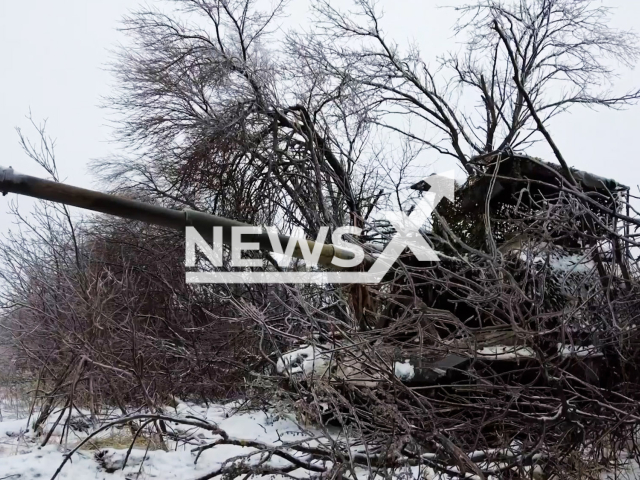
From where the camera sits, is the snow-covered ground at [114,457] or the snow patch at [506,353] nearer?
the snow patch at [506,353]

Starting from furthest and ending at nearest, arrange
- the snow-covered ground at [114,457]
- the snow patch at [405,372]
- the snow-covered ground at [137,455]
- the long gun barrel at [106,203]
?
1. the snow-covered ground at [114,457]
2. the snow-covered ground at [137,455]
3. the snow patch at [405,372]
4. the long gun barrel at [106,203]

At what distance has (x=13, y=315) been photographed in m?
9.35

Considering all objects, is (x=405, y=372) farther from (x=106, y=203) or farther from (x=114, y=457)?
(x=106, y=203)

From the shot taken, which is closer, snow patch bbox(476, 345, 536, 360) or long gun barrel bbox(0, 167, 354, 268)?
long gun barrel bbox(0, 167, 354, 268)

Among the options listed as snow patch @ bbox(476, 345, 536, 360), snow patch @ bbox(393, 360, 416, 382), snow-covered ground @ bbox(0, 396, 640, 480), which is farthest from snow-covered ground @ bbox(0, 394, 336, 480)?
snow patch @ bbox(476, 345, 536, 360)

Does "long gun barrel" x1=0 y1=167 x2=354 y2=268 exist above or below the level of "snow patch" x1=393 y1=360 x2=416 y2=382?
above

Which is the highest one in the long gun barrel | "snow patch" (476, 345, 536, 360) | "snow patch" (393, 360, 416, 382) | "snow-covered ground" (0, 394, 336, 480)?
the long gun barrel

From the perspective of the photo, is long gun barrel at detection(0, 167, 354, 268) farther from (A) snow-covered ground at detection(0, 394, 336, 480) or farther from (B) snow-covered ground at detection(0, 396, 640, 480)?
(A) snow-covered ground at detection(0, 394, 336, 480)

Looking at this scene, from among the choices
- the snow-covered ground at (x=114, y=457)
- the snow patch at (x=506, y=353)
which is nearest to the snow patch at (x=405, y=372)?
the snow patch at (x=506, y=353)

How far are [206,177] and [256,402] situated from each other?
5390mm

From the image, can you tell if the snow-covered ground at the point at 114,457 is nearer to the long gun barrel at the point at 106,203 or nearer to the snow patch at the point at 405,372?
A: the snow patch at the point at 405,372

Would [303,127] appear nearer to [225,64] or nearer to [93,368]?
[225,64]

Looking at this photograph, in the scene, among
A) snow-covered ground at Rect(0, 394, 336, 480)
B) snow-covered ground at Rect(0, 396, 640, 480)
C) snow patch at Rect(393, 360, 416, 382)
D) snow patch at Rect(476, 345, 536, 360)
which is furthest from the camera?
snow-covered ground at Rect(0, 394, 336, 480)

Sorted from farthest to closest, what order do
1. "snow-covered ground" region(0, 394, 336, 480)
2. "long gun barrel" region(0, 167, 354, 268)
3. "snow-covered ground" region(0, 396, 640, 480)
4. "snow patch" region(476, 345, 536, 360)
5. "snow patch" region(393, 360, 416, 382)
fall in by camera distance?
"snow-covered ground" region(0, 394, 336, 480) → "snow-covered ground" region(0, 396, 640, 480) → "snow patch" region(393, 360, 416, 382) → "snow patch" region(476, 345, 536, 360) → "long gun barrel" region(0, 167, 354, 268)
